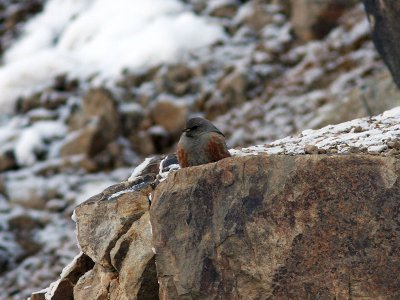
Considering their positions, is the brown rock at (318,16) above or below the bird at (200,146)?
below

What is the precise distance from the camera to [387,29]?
25.1 ft

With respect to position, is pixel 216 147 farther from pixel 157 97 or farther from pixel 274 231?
pixel 157 97

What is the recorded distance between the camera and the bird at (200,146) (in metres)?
4.81

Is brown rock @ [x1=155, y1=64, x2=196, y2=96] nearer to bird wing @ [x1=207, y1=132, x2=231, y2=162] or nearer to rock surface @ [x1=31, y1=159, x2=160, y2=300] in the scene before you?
rock surface @ [x1=31, y1=159, x2=160, y2=300]

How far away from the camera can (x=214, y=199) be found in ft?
13.9

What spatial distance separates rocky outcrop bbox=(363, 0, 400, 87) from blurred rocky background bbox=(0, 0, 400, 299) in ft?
5.94

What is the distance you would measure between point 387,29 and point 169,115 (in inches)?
219

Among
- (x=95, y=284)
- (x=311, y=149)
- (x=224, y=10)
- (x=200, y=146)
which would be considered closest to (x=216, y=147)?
(x=200, y=146)

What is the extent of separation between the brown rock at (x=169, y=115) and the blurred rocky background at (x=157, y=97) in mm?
21

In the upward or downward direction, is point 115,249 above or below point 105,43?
above

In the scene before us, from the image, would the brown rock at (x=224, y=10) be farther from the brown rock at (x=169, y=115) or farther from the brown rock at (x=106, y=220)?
the brown rock at (x=106, y=220)

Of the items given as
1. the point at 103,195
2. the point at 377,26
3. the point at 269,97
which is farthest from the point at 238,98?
the point at 103,195

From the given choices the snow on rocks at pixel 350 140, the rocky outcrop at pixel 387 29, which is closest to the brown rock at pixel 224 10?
the rocky outcrop at pixel 387 29

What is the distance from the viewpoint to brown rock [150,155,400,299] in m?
3.88
